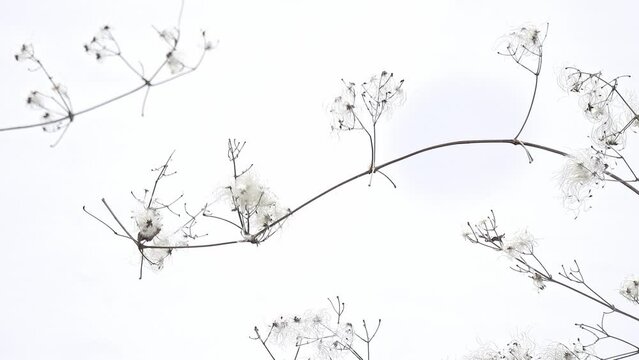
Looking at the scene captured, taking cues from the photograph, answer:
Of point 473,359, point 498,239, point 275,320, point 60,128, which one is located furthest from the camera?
point 275,320

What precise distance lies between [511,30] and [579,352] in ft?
5.77

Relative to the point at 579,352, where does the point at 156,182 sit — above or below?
above

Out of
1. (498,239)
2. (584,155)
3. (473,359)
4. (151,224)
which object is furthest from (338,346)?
(584,155)

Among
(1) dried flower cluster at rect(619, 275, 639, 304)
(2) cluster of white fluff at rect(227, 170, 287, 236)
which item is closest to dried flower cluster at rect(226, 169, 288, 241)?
(2) cluster of white fluff at rect(227, 170, 287, 236)

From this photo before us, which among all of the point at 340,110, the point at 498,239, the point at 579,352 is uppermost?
the point at 340,110

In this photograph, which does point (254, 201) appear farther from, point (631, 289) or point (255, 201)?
point (631, 289)

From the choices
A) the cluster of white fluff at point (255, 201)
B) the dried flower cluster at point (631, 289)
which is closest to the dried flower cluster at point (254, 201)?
the cluster of white fluff at point (255, 201)

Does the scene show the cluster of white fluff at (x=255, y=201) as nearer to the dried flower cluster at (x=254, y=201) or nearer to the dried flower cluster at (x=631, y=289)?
the dried flower cluster at (x=254, y=201)

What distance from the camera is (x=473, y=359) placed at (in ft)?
12.7

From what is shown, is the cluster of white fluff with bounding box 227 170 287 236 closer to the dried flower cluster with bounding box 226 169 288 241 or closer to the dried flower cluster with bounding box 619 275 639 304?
the dried flower cluster with bounding box 226 169 288 241

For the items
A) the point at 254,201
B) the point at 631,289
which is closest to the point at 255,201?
the point at 254,201

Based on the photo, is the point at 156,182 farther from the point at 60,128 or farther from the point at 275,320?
the point at 275,320

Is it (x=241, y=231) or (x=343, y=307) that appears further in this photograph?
(x=343, y=307)

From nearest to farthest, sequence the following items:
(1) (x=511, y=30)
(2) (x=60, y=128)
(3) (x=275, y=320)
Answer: (2) (x=60, y=128)
(1) (x=511, y=30)
(3) (x=275, y=320)
